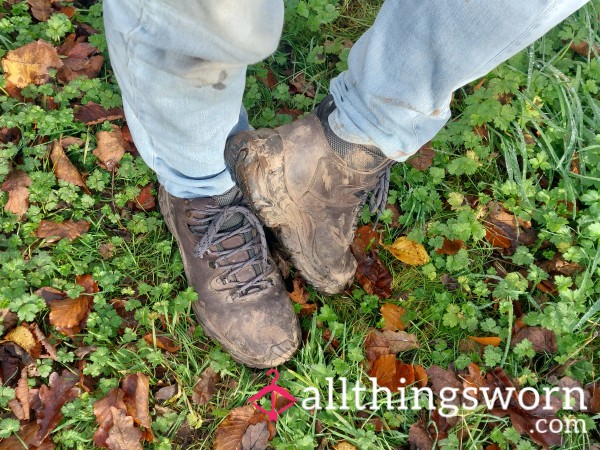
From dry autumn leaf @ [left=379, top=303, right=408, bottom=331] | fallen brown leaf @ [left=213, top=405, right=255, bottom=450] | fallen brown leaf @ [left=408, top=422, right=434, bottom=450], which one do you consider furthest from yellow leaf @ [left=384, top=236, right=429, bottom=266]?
fallen brown leaf @ [left=213, top=405, right=255, bottom=450]

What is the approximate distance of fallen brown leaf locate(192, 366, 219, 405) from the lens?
2078 mm

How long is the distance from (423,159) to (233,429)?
141 cm

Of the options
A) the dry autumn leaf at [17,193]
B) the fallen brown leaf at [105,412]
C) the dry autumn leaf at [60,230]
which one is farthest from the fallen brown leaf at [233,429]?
the dry autumn leaf at [17,193]

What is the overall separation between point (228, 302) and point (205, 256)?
0.66 feet

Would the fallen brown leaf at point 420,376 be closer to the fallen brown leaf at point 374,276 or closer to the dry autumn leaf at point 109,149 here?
the fallen brown leaf at point 374,276

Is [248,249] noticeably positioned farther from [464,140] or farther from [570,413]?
[570,413]

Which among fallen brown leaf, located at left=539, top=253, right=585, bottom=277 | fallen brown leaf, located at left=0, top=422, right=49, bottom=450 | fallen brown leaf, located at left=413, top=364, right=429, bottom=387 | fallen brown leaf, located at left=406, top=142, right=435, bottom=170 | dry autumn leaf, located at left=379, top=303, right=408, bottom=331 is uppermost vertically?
fallen brown leaf, located at left=406, top=142, right=435, bottom=170

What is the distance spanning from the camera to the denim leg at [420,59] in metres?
1.34

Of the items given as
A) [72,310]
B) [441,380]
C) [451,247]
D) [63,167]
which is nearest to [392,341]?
[441,380]

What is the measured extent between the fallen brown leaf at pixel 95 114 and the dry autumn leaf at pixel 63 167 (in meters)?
0.16

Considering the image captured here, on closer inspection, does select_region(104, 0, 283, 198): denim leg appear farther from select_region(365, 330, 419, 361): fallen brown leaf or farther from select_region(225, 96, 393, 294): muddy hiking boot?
select_region(365, 330, 419, 361): fallen brown leaf

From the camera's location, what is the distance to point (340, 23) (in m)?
2.85

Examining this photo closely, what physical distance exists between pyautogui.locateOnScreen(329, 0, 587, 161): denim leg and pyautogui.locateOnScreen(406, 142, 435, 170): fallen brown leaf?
734 millimetres

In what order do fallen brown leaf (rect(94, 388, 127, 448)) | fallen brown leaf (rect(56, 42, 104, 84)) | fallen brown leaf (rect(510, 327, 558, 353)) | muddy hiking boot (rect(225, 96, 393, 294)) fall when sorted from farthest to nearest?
fallen brown leaf (rect(56, 42, 104, 84)) < fallen brown leaf (rect(510, 327, 558, 353)) < fallen brown leaf (rect(94, 388, 127, 448)) < muddy hiking boot (rect(225, 96, 393, 294))
